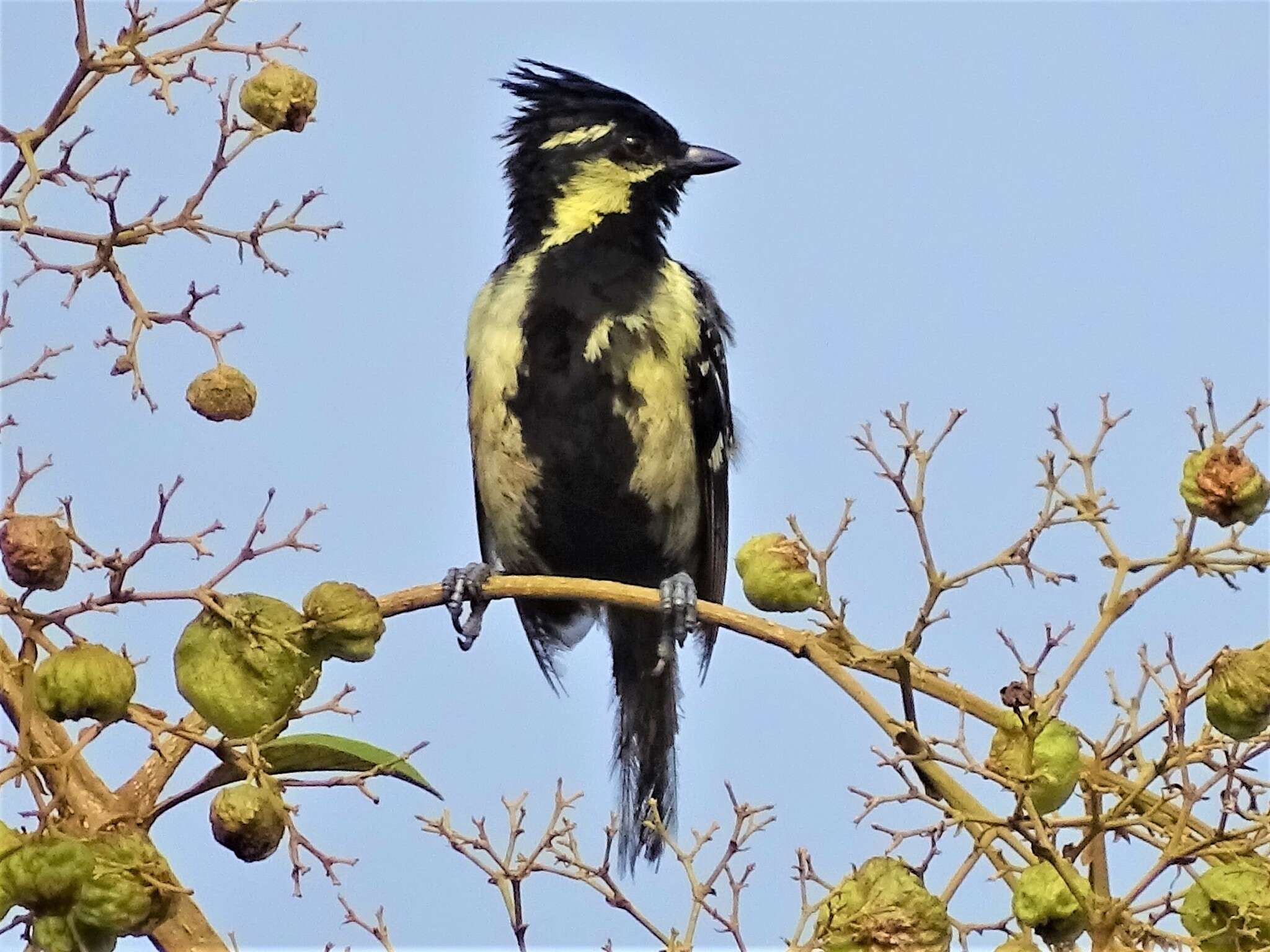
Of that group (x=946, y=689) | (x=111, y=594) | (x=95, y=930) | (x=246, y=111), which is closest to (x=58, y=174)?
(x=246, y=111)

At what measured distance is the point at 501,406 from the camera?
149 inches

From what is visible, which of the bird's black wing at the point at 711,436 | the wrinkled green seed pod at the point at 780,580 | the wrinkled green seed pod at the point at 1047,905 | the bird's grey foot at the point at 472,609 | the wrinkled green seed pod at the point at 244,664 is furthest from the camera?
the bird's black wing at the point at 711,436

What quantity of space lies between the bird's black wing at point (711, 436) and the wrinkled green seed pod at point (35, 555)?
90.0 inches

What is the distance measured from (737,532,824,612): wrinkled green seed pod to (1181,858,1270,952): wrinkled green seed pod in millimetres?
534

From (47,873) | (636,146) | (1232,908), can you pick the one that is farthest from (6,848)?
(636,146)

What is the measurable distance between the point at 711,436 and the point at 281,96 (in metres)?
2.06

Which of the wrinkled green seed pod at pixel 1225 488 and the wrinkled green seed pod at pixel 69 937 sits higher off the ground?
the wrinkled green seed pod at pixel 1225 488

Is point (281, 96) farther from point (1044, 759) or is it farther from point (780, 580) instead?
point (1044, 759)

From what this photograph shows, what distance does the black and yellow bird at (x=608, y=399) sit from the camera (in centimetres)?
374

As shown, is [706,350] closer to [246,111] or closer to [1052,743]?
[246,111]

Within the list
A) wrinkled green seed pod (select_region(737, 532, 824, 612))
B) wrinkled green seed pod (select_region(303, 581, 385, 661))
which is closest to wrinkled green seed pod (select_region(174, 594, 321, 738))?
wrinkled green seed pod (select_region(303, 581, 385, 661))

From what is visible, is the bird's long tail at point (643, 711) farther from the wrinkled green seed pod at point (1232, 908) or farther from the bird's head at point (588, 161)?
the wrinkled green seed pod at point (1232, 908)

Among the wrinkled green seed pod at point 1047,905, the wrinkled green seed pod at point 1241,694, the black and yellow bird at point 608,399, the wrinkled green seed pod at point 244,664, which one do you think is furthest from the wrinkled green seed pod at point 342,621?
the black and yellow bird at point 608,399

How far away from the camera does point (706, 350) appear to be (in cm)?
397
